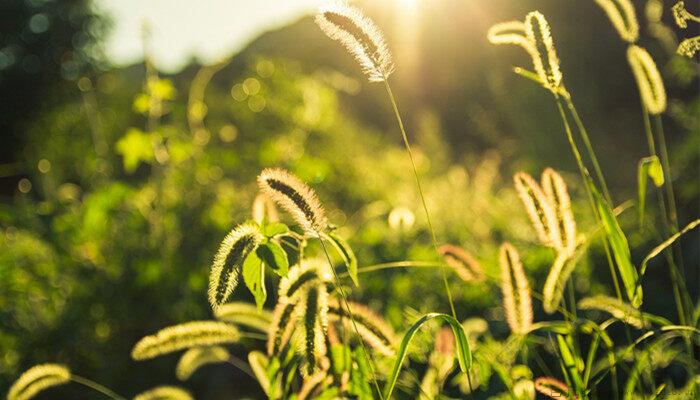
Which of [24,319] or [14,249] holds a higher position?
[14,249]

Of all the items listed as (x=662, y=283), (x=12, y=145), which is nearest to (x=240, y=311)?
(x=662, y=283)

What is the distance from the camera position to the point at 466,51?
18219 mm

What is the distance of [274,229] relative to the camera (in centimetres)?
142

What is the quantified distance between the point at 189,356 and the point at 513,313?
2.57ft

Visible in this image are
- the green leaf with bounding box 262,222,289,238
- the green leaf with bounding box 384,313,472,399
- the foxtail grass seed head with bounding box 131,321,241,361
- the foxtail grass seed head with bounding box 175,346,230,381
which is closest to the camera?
the green leaf with bounding box 384,313,472,399

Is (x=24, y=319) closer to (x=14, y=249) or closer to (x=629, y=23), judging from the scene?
(x=14, y=249)

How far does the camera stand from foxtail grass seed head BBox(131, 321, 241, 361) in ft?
5.32

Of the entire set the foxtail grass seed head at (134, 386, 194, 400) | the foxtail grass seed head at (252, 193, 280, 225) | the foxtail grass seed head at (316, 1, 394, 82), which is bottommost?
the foxtail grass seed head at (134, 386, 194, 400)

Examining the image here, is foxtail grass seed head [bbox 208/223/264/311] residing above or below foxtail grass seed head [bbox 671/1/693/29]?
below

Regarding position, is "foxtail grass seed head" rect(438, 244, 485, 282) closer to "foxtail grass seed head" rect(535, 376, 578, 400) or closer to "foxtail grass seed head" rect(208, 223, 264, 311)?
"foxtail grass seed head" rect(535, 376, 578, 400)

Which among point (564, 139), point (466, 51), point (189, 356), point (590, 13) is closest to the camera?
point (189, 356)

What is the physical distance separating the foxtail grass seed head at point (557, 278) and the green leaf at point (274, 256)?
54 cm

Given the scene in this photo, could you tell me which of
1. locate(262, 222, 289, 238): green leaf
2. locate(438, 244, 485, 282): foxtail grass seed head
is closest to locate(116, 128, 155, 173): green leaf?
locate(438, 244, 485, 282): foxtail grass seed head

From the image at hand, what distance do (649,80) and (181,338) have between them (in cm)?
116
